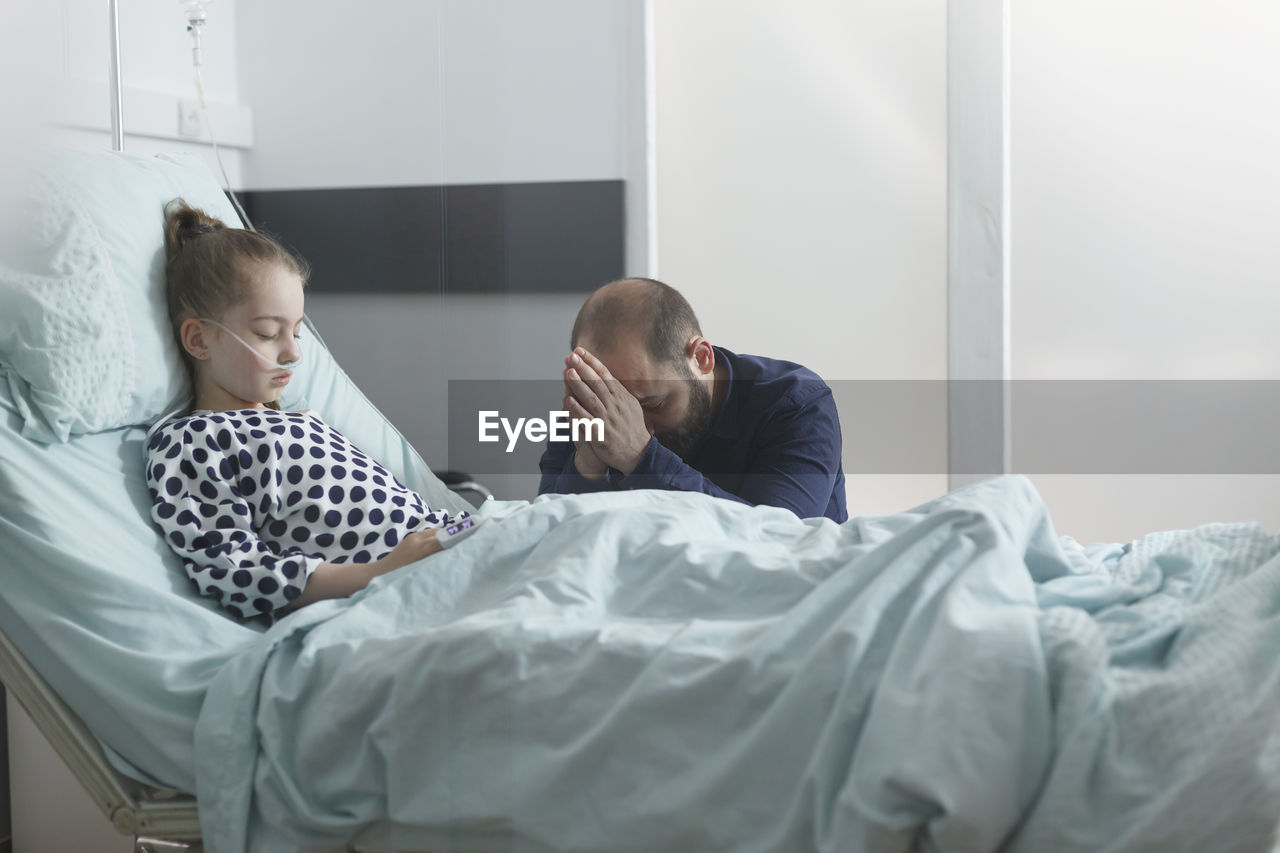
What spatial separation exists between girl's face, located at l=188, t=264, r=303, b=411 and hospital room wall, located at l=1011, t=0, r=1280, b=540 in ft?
4.96

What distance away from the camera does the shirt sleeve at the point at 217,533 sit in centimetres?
116

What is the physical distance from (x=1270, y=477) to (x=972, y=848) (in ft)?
5.51

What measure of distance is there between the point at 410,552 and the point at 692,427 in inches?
23.2

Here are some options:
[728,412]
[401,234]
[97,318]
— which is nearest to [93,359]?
[97,318]

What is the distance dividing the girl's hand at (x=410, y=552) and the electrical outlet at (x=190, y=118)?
0.97 meters

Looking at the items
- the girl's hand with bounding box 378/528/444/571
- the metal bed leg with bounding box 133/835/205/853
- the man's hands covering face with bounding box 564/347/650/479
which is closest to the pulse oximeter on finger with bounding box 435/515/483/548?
the girl's hand with bounding box 378/528/444/571

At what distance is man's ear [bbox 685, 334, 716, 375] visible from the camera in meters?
1.65

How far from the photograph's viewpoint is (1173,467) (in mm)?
2158

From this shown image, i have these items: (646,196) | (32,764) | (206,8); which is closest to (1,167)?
(32,764)

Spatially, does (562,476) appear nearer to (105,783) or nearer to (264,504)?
(264,504)

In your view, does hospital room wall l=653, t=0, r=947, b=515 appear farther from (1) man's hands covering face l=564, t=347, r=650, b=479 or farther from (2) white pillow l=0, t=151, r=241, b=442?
(2) white pillow l=0, t=151, r=241, b=442

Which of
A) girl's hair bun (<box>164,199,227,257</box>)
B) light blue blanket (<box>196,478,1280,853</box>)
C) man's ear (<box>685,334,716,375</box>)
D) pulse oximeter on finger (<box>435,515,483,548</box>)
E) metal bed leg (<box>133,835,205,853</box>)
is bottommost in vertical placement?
metal bed leg (<box>133,835,205,853</box>)

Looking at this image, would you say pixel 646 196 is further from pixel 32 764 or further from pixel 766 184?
pixel 32 764

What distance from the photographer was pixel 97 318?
4.07 feet
